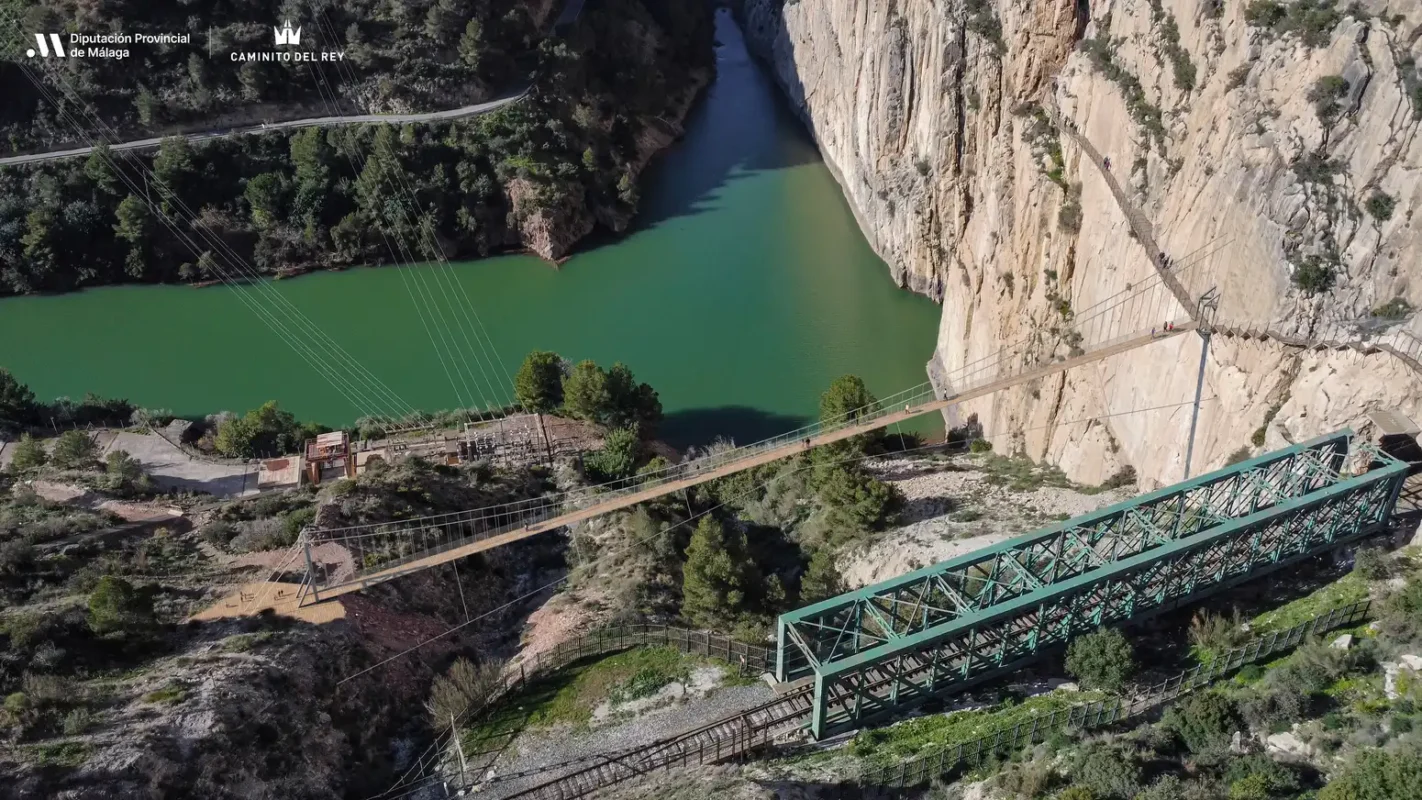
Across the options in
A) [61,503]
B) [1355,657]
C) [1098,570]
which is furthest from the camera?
[61,503]

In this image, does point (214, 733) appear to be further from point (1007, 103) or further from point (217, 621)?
point (1007, 103)

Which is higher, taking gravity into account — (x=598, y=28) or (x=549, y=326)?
(x=598, y=28)

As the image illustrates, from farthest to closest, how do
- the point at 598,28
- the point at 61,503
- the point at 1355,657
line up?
the point at 598,28 < the point at 61,503 < the point at 1355,657

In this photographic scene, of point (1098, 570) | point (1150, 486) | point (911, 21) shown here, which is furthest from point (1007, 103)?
point (1098, 570)

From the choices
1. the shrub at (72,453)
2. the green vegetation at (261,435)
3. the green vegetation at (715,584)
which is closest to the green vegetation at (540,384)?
the green vegetation at (261,435)

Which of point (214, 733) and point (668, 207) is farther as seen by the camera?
point (668, 207)

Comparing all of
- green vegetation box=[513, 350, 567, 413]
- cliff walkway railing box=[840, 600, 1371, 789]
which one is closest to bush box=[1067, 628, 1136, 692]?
cliff walkway railing box=[840, 600, 1371, 789]
